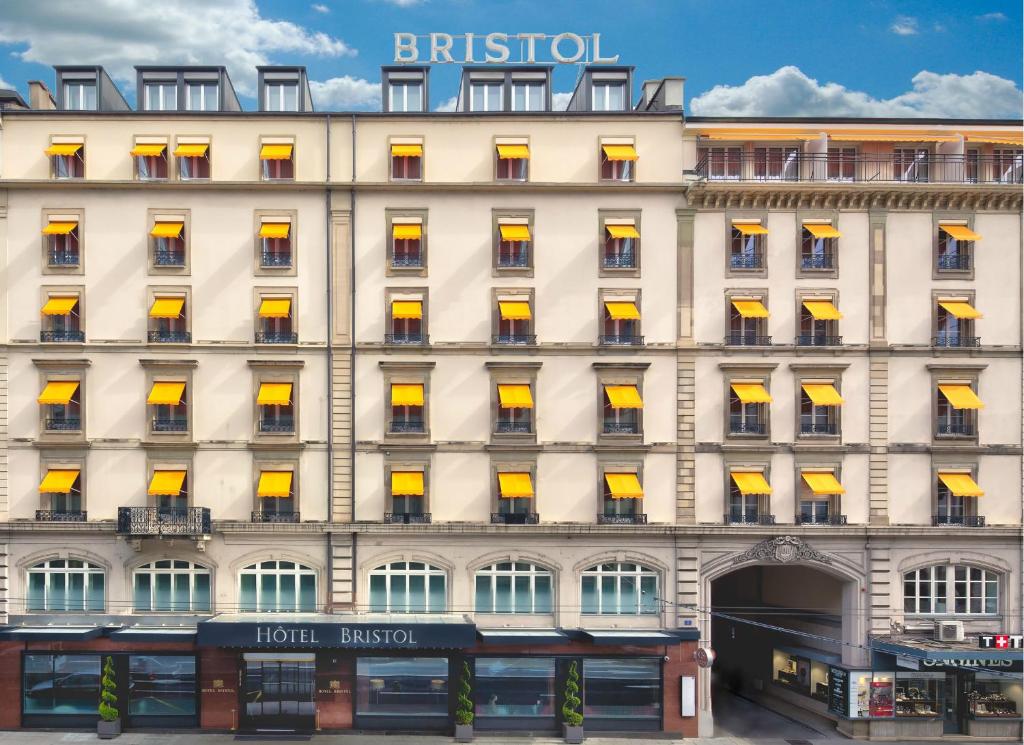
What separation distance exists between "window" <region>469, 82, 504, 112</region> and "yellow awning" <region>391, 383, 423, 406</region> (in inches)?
517

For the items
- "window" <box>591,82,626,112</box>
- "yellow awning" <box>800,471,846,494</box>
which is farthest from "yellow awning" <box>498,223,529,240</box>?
"yellow awning" <box>800,471,846,494</box>

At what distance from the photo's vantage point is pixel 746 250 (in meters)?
37.3

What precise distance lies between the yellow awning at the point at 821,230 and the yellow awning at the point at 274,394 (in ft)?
74.4

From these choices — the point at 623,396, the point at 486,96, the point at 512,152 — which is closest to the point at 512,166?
the point at 512,152

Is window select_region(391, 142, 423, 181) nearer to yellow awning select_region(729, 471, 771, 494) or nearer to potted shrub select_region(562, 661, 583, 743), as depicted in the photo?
yellow awning select_region(729, 471, 771, 494)

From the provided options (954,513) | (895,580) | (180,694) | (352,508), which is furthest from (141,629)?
(954,513)

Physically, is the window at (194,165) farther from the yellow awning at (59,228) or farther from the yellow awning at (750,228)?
the yellow awning at (750,228)

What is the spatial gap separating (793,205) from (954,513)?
582 inches

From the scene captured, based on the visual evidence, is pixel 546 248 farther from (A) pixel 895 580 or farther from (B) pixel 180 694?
(B) pixel 180 694

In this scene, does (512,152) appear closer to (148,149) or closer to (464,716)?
(148,149)

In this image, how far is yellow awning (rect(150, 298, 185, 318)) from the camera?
117 feet

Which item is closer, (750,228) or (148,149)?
(148,149)

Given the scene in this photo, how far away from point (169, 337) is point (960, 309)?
3302cm

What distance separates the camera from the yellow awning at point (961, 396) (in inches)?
1420
